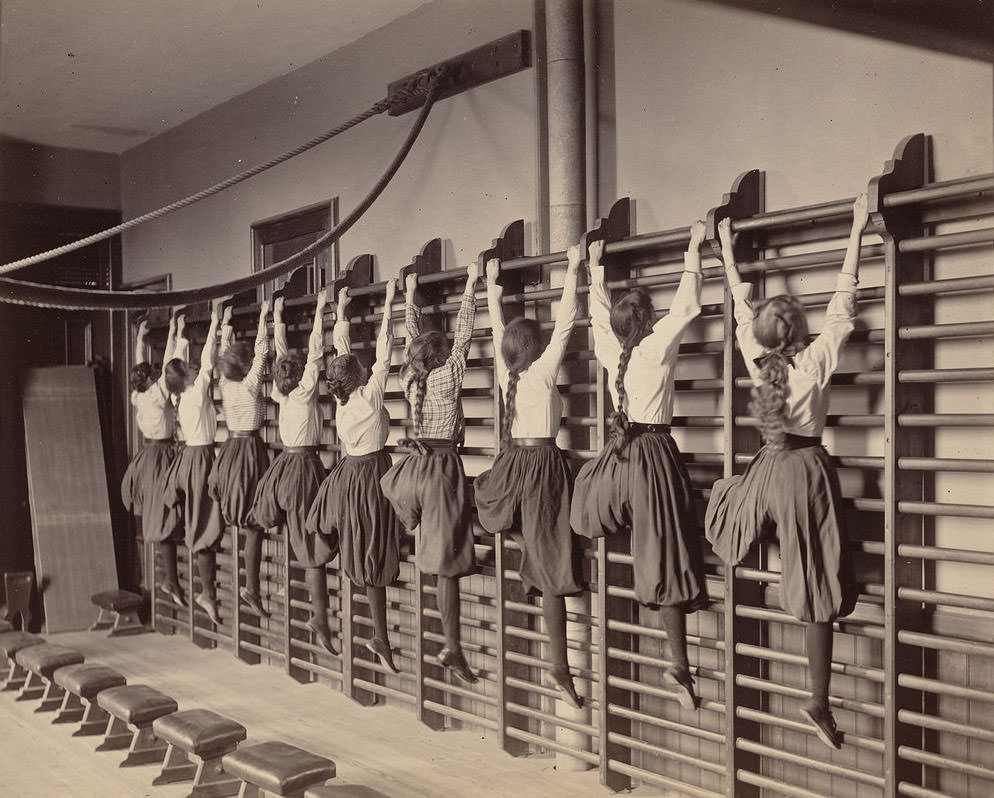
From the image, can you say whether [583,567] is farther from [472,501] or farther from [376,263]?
[376,263]

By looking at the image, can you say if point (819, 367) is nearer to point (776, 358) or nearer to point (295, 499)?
point (776, 358)

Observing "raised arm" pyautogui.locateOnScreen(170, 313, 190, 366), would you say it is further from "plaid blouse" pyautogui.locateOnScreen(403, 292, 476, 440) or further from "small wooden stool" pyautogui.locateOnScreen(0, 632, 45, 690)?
"plaid blouse" pyautogui.locateOnScreen(403, 292, 476, 440)

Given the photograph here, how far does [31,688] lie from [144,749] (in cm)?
173

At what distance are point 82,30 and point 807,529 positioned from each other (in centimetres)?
567

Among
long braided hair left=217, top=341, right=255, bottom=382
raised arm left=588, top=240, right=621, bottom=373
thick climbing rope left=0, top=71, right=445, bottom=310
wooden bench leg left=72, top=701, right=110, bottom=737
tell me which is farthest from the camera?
long braided hair left=217, top=341, right=255, bottom=382

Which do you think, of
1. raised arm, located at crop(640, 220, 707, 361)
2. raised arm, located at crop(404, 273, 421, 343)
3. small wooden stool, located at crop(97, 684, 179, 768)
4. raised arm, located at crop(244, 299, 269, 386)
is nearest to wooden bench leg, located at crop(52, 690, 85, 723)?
small wooden stool, located at crop(97, 684, 179, 768)

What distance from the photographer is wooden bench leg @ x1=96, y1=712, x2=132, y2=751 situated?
5.50m

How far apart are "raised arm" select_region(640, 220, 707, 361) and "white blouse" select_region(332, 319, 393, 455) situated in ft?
6.42

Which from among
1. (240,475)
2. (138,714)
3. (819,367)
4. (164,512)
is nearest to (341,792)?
(138,714)

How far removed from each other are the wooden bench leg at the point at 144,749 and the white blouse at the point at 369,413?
183 centimetres

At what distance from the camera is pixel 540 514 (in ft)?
15.0

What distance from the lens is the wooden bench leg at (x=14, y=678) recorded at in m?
6.71

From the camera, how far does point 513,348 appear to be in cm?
467

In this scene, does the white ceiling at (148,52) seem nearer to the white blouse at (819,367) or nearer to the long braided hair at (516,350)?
the long braided hair at (516,350)
